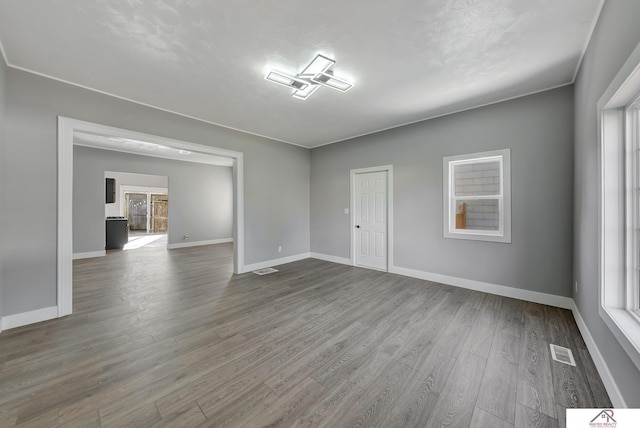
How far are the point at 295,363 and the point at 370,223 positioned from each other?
11.5 ft

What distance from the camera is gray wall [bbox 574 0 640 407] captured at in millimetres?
1407

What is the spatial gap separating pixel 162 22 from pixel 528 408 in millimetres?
3908

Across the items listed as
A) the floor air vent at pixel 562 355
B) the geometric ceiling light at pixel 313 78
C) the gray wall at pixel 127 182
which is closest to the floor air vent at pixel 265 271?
the geometric ceiling light at pixel 313 78

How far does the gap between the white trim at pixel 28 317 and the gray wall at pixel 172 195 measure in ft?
14.1

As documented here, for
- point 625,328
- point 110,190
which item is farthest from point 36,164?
point 110,190

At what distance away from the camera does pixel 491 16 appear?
6.25 feet

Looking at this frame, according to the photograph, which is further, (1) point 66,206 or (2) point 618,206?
(1) point 66,206

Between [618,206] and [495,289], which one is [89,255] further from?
[618,206]

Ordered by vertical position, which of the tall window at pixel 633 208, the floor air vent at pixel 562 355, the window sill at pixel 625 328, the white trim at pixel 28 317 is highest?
the tall window at pixel 633 208

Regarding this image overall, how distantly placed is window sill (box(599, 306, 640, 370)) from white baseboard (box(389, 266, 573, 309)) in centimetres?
167

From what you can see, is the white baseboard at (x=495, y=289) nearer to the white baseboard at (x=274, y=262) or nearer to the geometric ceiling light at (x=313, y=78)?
the white baseboard at (x=274, y=262)

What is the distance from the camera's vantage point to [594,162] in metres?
2.03

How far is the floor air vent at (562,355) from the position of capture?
200 cm

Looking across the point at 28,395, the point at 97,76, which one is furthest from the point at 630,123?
the point at 97,76
